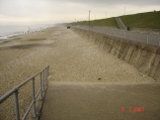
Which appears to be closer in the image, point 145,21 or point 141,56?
point 141,56

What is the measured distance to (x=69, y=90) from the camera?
616 cm

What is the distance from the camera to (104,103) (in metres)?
4.75

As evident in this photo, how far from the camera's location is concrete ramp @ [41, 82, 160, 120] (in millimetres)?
3987

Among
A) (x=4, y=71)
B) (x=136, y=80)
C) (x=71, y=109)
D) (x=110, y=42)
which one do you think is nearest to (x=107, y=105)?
(x=71, y=109)

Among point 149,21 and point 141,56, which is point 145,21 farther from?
point 141,56
